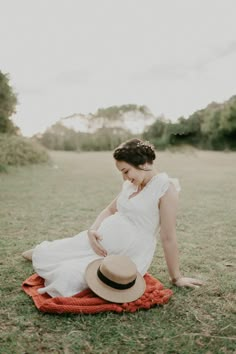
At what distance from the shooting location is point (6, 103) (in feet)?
61.3

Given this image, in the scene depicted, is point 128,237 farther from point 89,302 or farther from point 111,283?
point 89,302

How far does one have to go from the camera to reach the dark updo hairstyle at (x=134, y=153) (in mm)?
2979

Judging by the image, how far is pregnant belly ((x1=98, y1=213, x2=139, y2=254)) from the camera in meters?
3.12

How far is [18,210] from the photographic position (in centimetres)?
699

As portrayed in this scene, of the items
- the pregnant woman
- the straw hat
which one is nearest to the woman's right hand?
→ the pregnant woman

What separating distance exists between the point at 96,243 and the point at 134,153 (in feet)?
2.71

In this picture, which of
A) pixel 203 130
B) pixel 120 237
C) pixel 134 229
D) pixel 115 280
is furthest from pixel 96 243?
pixel 203 130

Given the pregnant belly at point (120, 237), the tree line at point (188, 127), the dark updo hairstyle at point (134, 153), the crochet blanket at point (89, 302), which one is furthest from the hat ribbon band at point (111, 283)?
the tree line at point (188, 127)

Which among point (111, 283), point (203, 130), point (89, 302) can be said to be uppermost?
point (203, 130)

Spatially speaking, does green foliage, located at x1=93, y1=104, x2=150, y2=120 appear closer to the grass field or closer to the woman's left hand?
the grass field

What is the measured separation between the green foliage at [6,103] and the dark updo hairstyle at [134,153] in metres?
16.8

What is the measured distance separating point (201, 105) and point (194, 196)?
242 centimetres

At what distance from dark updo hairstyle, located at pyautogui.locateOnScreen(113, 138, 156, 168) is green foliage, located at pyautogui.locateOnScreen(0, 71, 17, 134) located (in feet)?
55.0

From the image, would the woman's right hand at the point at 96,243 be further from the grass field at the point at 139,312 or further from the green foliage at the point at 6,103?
the green foliage at the point at 6,103
